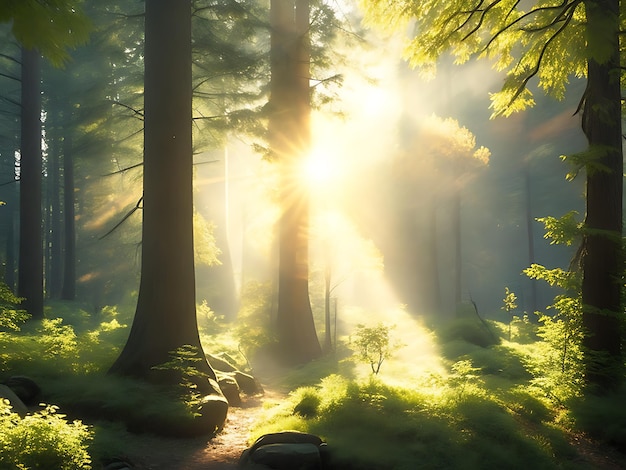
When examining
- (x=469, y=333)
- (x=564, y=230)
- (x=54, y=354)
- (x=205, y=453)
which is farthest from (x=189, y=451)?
(x=469, y=333)

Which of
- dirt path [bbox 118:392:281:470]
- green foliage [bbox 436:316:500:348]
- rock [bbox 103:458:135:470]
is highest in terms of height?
rock [bbox 103:458:135:470]

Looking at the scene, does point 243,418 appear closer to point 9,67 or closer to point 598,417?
point 598,417

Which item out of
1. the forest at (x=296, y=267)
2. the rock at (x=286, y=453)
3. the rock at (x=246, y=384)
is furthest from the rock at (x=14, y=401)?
the rock at (x=246, y=384)

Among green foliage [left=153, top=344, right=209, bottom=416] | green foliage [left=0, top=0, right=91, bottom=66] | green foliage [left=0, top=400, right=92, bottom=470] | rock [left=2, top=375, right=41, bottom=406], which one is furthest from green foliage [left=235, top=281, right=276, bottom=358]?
green foliage [left=0, top=0, right=91, bottom=66]

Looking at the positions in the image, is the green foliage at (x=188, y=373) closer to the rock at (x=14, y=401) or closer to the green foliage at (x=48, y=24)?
the rock at (x=14, y=401)

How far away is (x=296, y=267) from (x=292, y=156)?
3.52 m

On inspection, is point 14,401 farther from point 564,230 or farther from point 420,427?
point 564,230

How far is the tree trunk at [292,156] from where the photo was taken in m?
15.0

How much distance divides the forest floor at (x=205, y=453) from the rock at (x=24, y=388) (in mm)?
1880

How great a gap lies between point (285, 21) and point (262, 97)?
106 inches

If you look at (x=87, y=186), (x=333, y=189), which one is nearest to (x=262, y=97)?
(x=333, y=189)

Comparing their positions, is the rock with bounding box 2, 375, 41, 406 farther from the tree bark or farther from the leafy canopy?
the tree bark

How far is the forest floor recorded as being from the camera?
5.98 metres

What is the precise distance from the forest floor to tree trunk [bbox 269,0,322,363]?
7784 millimetres
